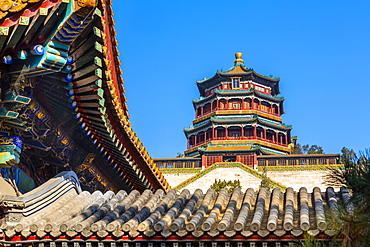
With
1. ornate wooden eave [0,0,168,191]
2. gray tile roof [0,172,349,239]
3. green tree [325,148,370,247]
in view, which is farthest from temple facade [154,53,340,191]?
green tree [325,148,370,247]

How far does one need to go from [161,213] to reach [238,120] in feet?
136

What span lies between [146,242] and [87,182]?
18.1 feet

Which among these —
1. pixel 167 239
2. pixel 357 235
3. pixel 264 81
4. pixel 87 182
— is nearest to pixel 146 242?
pixel 167 239

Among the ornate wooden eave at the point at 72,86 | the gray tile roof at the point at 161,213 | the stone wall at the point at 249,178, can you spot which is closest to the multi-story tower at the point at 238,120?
the stone wall at the point at 249,178

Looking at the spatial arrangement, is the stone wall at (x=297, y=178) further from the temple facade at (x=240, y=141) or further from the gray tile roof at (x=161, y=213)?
the gray tile roof at (x=161, y=213)

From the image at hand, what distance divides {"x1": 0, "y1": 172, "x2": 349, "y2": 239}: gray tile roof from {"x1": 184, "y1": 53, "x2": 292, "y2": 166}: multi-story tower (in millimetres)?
38162

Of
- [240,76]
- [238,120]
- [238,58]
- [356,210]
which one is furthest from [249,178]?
[356,210]

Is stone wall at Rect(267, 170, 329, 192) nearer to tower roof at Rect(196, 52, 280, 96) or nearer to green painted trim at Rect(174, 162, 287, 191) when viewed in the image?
green painted trim at Rect(174, 162, 287, 191)

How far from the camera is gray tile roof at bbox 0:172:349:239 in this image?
629cm

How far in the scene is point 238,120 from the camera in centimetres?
4841

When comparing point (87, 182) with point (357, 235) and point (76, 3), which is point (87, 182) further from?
point (357, 235)

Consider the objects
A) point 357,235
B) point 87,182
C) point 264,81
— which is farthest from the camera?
point 264,81

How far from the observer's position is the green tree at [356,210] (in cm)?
502

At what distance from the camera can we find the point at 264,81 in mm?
51312
